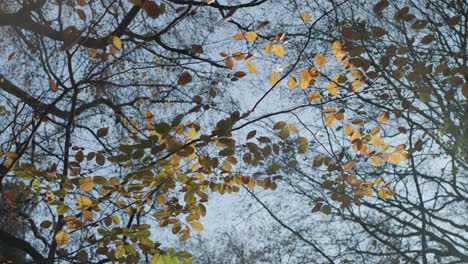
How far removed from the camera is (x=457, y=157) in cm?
705

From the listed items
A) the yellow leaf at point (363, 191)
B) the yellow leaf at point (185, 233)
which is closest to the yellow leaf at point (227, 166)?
the yellow leaf at point (185, 233)

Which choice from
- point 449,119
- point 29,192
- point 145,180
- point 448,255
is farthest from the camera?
point 448,255

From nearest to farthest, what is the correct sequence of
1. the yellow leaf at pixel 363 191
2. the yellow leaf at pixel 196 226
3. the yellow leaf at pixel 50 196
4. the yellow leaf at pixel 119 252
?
the yellow leaf at pixel 119 252
the yellow leaf at pixel 50 196
the yellow leaf at pixel 196 226
the yellow leaf at pixel 363 191

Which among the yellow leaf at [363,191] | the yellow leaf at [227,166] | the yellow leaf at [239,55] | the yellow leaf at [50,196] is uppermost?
the yellow leaf at [239,55]

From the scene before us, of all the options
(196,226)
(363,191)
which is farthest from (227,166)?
(363,191)

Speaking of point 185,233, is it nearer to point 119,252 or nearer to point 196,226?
point 196,226

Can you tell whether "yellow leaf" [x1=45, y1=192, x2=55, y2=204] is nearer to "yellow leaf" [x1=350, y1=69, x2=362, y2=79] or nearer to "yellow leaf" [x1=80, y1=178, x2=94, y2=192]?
"yellow leaf" [x1=80, y1=178, x2=94, y2=192]

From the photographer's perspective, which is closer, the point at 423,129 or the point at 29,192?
the point at 29,192

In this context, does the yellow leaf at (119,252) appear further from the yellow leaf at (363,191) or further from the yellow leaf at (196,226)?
the yellow leaf at (363,191)

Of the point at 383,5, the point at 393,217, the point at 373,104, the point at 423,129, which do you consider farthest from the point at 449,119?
the point at 383,5

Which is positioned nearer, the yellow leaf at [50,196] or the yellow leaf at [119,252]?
the yellow leaf at [119,252]

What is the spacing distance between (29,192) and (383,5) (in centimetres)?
280

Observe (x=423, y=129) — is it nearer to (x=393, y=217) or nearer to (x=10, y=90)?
(x=393, y=217)

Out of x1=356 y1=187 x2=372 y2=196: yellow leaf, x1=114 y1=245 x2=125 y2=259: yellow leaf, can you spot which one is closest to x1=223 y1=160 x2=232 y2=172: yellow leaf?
x1=114 y1=245 x2=125 y2=259: yellow leaf
